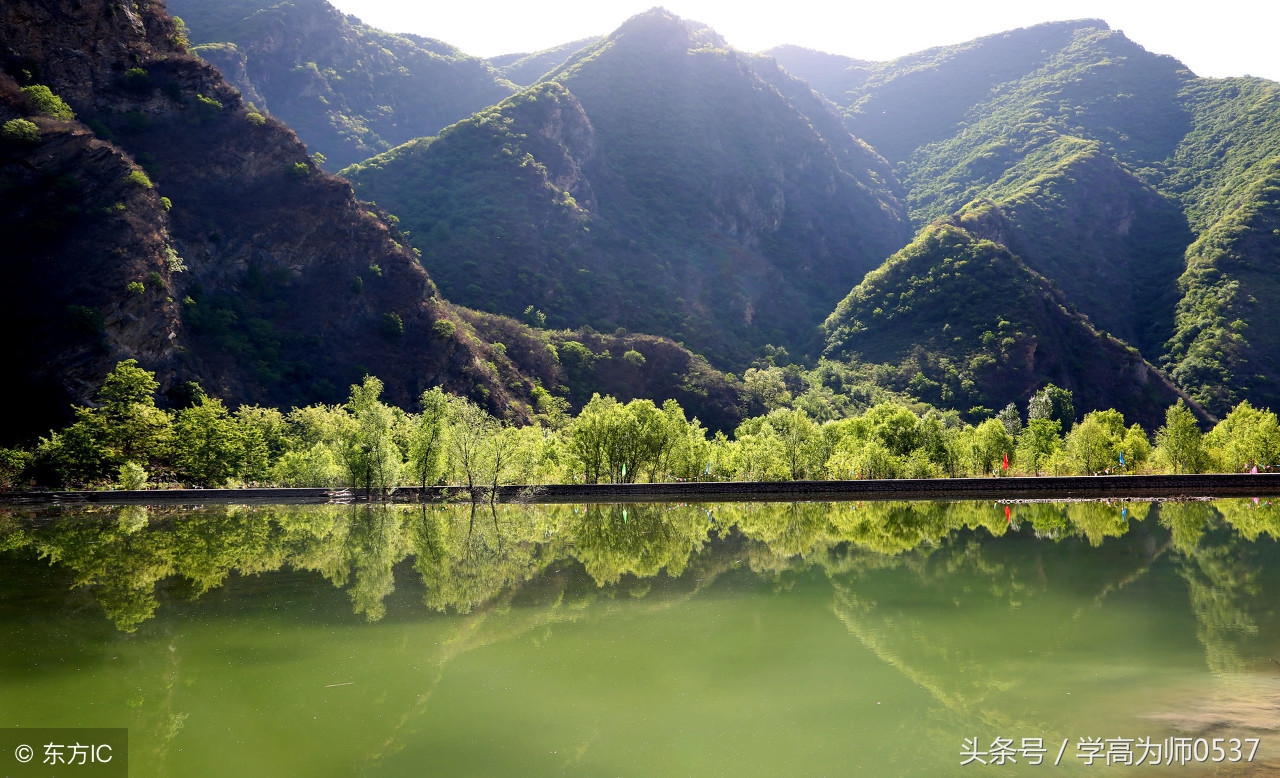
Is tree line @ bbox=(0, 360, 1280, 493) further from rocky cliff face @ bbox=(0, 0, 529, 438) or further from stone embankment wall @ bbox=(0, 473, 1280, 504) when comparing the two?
rocky cliff face @ bbox=(0, 0, 529, 438)

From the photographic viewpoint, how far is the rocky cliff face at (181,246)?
73688mm

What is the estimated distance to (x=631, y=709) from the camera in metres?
12.7

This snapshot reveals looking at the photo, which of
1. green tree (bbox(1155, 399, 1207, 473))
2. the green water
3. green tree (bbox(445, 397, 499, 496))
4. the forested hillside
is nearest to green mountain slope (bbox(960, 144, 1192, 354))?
the forested hillside

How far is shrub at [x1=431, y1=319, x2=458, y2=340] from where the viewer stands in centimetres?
9762

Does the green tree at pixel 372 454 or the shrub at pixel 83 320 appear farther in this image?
the shrub at pixel 83 320

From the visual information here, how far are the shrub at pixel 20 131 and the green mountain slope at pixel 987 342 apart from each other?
117111 mm

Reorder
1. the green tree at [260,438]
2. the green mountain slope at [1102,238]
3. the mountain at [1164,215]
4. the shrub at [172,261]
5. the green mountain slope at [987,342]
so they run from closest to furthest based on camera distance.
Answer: the green tree at [260,438], the shrub at [172,261], the green mountain slope at [987,342], the mountain at [1164,215], the green mountain slope at [1102,238]

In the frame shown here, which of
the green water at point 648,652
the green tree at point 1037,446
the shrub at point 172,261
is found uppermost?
the shrub at point 172,261

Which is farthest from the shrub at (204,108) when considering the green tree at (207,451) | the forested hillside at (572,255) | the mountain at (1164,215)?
the mountain at (1164,215)

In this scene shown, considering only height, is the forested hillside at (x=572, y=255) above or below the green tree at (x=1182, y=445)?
above

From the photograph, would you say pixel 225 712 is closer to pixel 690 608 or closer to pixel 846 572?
pixel 690 608

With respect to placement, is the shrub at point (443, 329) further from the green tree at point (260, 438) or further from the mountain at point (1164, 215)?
the mountain at point (1164, 215)

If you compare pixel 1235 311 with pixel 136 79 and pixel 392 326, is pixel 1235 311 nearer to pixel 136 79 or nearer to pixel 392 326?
pixel 392 326

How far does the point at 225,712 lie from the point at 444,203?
14259cm
